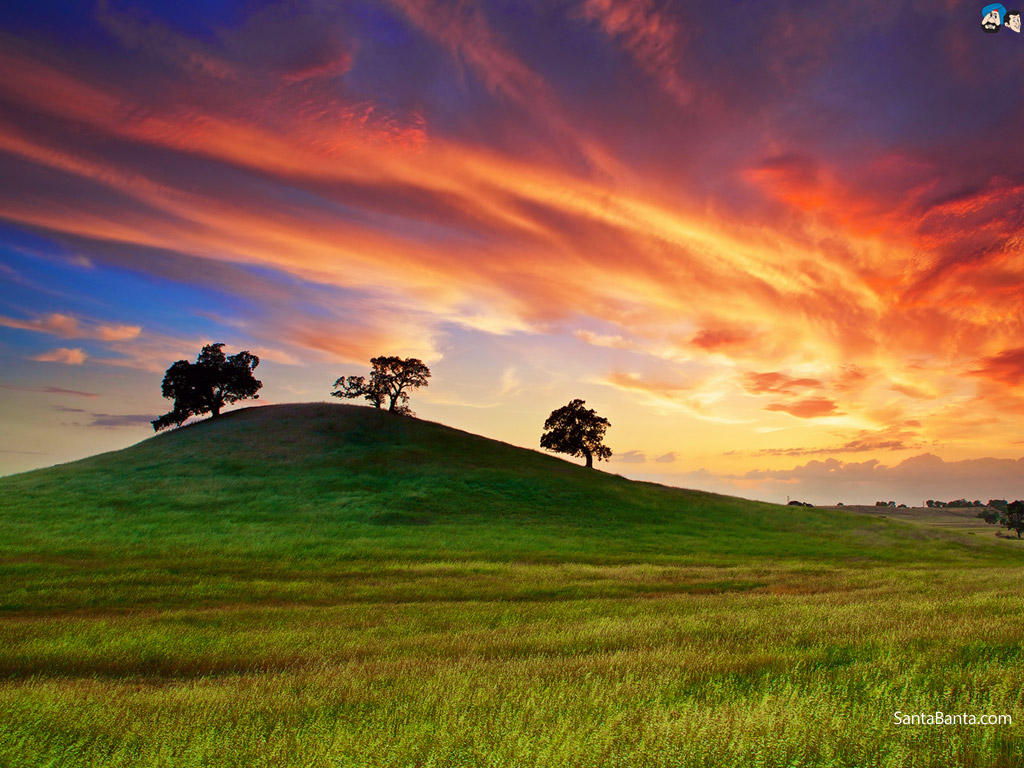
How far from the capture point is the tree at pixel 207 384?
3125 inches

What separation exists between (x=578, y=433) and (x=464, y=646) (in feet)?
243

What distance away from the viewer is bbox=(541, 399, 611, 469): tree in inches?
3378

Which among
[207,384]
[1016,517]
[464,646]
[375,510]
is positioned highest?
[207,384]

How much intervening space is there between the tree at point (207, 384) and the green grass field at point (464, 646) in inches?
1537

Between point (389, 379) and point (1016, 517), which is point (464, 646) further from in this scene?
point (1016, 517)

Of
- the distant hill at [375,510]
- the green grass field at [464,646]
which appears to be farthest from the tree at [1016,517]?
the green grass field at [464,646]

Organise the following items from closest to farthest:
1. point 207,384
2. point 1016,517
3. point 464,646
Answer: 1. point 464,646
2. point 207,384
3. point 1016,517

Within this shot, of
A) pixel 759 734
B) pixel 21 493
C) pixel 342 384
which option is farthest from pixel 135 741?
pixel 342 384

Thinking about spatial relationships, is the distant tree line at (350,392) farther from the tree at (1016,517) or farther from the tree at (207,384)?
the tree at (1016,517)

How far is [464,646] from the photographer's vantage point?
12.4 m

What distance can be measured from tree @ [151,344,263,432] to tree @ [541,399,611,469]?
41845mm

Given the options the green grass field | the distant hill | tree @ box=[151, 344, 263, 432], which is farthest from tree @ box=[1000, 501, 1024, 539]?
tree @ box=[151, 344, 263, 432]

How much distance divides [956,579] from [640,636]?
2084 cm

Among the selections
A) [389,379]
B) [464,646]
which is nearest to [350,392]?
[389,379]
